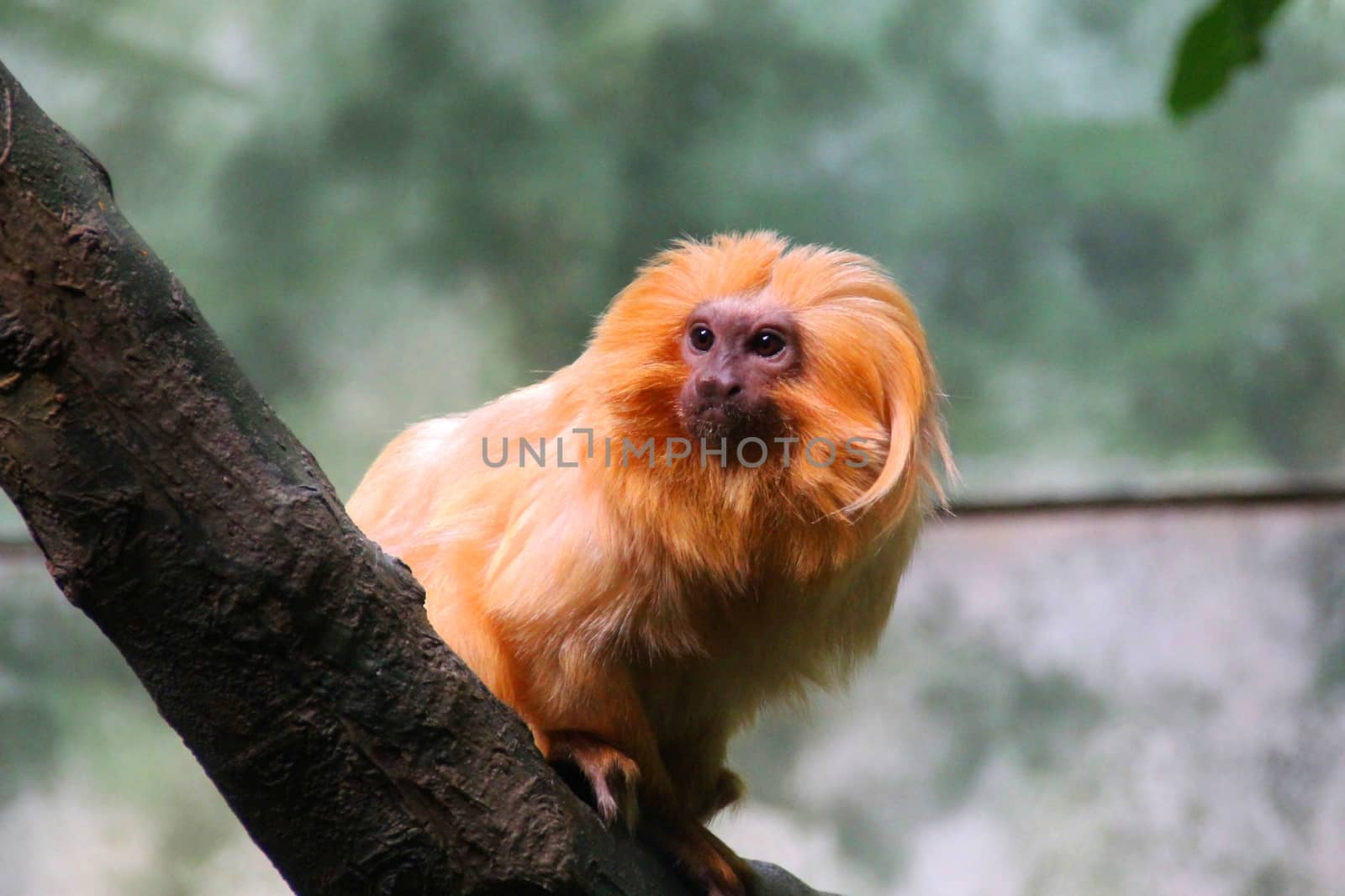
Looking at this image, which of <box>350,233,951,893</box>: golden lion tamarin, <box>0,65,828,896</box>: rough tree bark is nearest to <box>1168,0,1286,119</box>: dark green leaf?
<box>350,233,951,893</box>: golden lion tamarin

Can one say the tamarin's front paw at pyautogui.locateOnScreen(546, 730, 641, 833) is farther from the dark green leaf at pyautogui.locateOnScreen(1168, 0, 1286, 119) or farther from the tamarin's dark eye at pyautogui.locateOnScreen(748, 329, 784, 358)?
the dark green leaf at pyautogui.locateOnScreen(1168, 0, 1286, 119)

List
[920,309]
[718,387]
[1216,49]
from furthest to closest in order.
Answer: [920,309], [718,387], [1216,49]

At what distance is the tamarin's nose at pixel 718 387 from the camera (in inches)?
102

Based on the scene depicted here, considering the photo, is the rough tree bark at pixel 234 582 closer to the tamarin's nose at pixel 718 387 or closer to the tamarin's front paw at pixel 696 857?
the tamarin's front paw at pixel 696 857

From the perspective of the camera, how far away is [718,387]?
2596mm

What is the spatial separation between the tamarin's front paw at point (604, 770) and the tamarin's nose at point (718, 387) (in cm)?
74

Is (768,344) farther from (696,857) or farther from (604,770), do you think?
(696,857)

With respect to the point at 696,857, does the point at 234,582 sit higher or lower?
lower

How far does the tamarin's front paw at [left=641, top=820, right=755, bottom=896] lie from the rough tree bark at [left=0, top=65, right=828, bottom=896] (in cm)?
47

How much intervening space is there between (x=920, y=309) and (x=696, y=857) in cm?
407

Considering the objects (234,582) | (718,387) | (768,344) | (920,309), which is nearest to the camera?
(234,582)

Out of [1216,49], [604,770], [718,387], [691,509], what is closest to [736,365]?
[718,387]

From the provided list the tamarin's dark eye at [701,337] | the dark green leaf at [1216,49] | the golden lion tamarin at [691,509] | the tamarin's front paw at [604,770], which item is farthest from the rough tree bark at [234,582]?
the dark green leaf at [1216,49]

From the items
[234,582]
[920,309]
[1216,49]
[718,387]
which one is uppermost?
[920,309]
